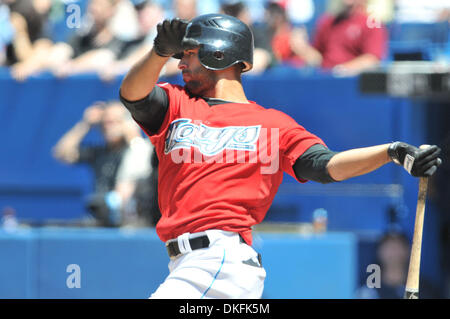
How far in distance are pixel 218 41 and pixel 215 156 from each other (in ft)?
1.92

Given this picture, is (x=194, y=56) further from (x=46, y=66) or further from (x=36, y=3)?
(x=36, y=3)

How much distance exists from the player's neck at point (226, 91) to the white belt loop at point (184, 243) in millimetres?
752

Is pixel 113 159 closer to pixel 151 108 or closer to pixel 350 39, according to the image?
pixel 350 39

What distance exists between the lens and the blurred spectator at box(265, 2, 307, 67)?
307 inches

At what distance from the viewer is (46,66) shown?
7.91 meters

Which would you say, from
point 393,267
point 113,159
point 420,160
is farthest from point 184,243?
point 393,267

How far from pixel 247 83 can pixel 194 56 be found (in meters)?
3.63

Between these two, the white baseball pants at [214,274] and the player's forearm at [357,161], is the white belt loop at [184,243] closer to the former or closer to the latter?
the white baseball pants at [214,274]

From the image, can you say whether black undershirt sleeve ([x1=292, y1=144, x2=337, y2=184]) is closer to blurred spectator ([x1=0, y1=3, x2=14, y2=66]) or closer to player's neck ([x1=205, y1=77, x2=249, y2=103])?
player's neck ([x1=205, y1=77, x2=249, y2=103])

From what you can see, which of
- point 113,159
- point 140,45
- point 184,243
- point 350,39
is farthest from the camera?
point 140,45

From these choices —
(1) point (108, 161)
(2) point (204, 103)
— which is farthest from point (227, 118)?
(1) point (108, 161)

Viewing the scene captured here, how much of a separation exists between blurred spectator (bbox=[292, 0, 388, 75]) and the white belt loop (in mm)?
4121

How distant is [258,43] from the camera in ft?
23.9

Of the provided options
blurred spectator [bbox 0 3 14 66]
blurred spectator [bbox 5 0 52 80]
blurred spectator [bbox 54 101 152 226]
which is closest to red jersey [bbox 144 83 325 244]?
blurred spectator [bbox 54 101 152 226]
